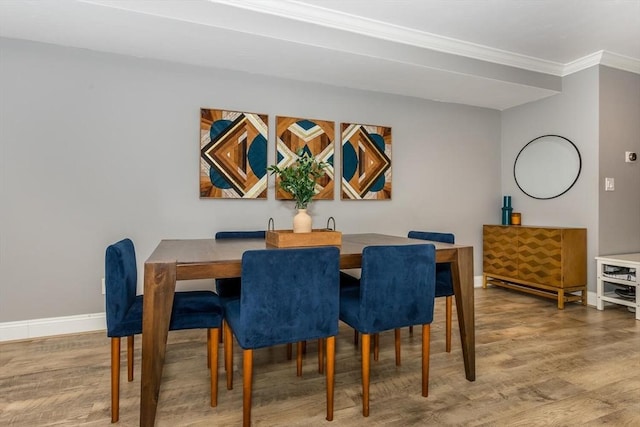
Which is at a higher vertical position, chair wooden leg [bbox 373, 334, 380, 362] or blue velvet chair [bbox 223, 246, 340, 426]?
blue velvet chair [bbox 223, 246, 340, 426]

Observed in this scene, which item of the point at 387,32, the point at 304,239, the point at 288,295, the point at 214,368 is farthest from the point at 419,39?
the point at 214,368

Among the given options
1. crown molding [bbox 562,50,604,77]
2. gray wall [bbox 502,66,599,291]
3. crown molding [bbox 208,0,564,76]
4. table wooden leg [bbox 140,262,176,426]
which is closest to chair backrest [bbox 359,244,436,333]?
table wooden leg [bbox 140,262,176,426]

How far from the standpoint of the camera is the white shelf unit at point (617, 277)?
3.18 metres

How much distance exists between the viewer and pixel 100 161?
2.89 m

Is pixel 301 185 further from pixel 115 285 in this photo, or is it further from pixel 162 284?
pixel 115 285

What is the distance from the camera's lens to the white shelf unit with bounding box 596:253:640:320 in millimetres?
3182

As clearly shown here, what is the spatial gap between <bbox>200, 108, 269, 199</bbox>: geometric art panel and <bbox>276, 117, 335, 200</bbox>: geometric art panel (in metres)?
0.14

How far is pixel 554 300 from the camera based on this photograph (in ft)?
12.3

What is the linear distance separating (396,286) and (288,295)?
0.54 m

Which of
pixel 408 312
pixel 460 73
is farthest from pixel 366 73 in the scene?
pixel 408 312

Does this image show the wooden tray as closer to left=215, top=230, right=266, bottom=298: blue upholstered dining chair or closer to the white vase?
the white vase

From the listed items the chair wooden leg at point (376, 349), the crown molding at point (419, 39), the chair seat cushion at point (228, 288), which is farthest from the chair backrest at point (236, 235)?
the crown molding at point (419, 39)

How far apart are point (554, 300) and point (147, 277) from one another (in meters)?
3.84

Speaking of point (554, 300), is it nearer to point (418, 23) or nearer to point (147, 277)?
point (418, 23)
